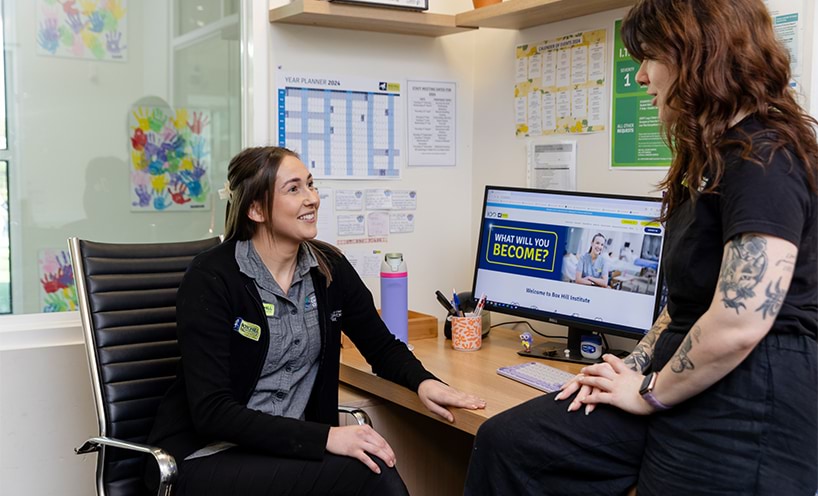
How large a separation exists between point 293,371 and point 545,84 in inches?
49.5

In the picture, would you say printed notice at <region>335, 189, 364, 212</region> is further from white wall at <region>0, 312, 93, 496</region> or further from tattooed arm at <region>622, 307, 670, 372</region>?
tattooed arm at <region>622, 307, 670, 372</region>

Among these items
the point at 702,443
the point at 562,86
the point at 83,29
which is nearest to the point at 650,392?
the point at 702,443

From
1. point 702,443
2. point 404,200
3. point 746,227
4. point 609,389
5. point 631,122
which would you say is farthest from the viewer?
point 404,200

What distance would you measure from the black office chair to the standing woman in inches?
35.3

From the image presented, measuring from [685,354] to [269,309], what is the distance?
943 mm

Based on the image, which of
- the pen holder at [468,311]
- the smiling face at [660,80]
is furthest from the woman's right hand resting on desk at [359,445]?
the smiling face at [660,80]

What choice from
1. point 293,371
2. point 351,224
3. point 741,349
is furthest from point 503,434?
point 351,224

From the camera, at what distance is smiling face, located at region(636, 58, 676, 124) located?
1.48 meters

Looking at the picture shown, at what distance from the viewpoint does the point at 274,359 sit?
199 centimetres

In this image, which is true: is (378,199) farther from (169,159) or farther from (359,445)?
(359,445)

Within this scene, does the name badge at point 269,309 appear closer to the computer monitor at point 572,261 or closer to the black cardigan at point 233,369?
the black cardigan at point 233,369

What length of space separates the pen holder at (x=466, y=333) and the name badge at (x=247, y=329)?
28.3 inches

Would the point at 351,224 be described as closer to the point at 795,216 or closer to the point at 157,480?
the point at 157,480

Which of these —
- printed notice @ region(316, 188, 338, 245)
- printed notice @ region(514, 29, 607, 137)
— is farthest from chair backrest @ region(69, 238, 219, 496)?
printed notice @ region(514, 29, 607, 137)
